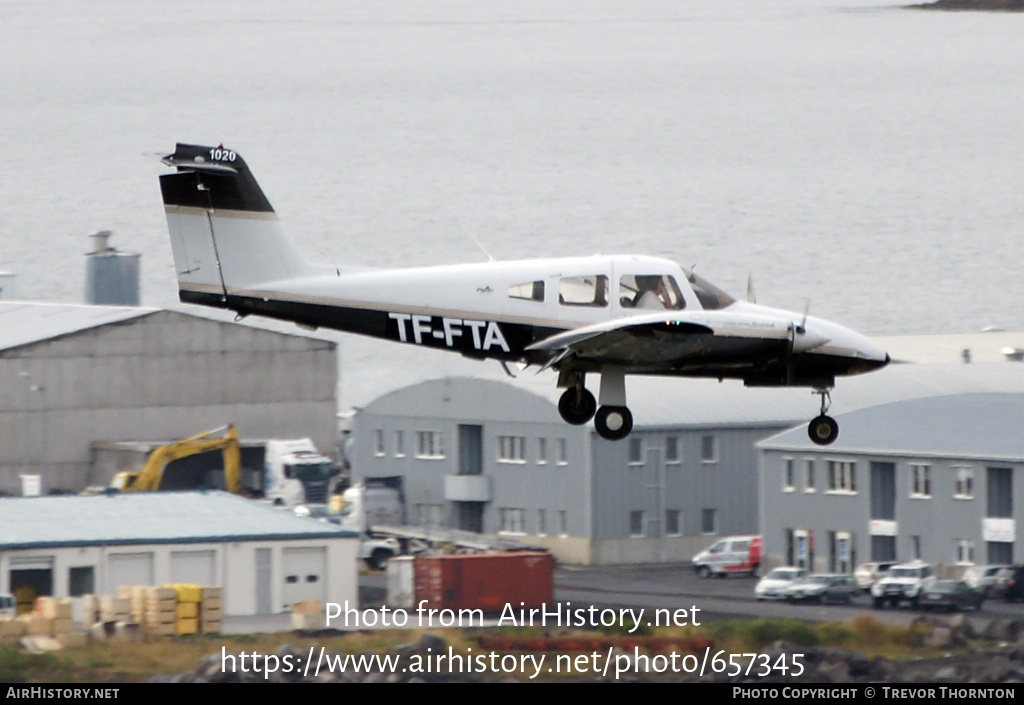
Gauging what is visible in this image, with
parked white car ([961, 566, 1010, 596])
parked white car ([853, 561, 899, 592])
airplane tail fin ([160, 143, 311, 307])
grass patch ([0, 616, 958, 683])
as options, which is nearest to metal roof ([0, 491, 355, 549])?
grass patch ([0, 616, 958, 683])

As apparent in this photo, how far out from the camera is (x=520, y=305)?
19047mm

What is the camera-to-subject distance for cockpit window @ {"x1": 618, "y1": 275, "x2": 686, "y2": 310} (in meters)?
18.9

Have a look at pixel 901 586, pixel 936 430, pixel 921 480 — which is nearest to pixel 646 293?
pixel 901 586

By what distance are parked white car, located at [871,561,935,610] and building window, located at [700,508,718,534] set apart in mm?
12634

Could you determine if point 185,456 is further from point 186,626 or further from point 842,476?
point 842,476

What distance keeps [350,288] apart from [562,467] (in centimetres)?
3541

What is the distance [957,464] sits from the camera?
1845 inches

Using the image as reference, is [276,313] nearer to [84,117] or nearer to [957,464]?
[957,464]

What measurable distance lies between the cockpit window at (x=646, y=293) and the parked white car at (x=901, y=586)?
82.2 ft

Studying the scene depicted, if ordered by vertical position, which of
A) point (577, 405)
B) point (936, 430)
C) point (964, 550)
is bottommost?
point (964, 550)

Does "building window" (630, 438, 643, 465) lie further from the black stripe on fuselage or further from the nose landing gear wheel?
the black stripe on fuselage

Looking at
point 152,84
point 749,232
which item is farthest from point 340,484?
point 152,84

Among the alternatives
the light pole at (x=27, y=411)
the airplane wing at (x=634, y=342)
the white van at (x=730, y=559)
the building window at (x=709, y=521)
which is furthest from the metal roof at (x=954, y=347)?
the airplane wing at (x=634, y=342)

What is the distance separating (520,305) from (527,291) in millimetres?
184
